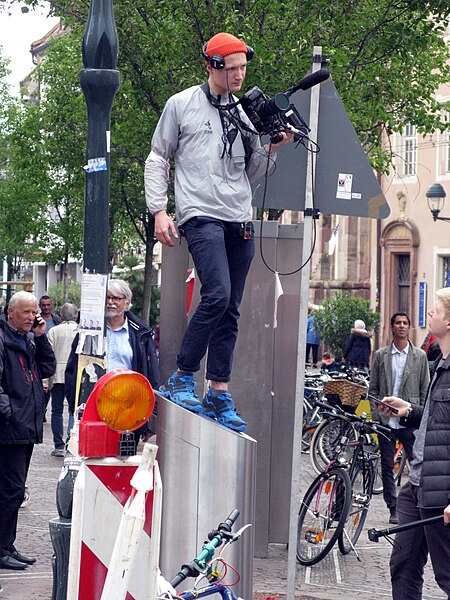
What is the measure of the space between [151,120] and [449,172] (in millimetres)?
21038

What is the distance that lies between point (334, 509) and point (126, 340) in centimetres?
243

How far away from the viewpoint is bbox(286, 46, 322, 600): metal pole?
6.60 metres

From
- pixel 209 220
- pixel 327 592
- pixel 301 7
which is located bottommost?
pixel 327 592

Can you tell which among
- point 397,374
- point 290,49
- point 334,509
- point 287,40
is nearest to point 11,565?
point 334,509

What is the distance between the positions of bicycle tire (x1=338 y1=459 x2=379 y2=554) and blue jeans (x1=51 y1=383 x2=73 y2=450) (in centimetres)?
555

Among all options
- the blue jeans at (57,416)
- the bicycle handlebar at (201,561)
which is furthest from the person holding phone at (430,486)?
the blue jeans at (57,416)

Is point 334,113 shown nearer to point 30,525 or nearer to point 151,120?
point 30,525

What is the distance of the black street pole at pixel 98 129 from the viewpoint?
22.3ft

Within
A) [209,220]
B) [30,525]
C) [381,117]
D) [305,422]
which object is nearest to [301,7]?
[381,117]

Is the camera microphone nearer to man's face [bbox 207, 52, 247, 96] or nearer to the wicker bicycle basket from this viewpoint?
man's face [bbox 207, 52, 247, 96]

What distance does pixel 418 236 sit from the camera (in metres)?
40.0

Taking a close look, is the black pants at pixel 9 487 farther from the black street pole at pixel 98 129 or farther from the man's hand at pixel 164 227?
the man's hand at pixel 164 227

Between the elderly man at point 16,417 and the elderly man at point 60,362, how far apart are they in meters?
6.35

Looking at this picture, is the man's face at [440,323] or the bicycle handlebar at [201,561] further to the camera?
the man's face at [440,323]
